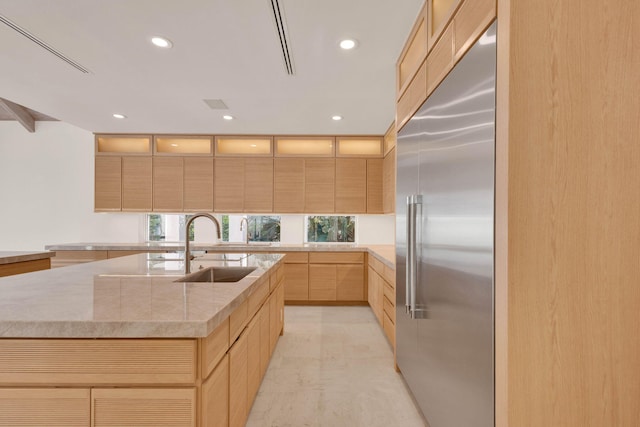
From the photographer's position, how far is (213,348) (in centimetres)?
115

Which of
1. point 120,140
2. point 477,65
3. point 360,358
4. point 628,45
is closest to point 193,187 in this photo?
point 120,140

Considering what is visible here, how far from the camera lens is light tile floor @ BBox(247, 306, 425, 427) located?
1965 mm

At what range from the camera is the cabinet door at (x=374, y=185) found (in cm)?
496

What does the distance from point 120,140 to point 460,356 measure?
568 cm

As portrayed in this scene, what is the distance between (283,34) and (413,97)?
3.39 ft

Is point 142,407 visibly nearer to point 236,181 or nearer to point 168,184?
point 236,181

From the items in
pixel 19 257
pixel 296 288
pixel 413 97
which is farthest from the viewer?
pixel 296 288

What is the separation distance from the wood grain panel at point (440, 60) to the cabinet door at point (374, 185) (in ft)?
10.4

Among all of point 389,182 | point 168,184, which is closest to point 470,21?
point 389,182

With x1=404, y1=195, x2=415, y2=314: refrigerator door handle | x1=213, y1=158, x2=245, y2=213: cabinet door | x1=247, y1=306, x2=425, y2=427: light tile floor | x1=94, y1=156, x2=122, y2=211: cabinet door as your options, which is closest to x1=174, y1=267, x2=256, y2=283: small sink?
x1=247, y1=306, x2=425, y2=427: light tile floor

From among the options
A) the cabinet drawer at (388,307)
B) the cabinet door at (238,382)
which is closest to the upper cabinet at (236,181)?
the cabinet drawer at (388,307)

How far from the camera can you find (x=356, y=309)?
4492 millimetres

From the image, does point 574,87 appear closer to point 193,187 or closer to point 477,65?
point 477,65

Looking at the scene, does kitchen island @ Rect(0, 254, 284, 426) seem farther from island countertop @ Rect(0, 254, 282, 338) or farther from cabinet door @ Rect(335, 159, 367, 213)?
cabinet door @ Rect(335, 159, 367, 213)
